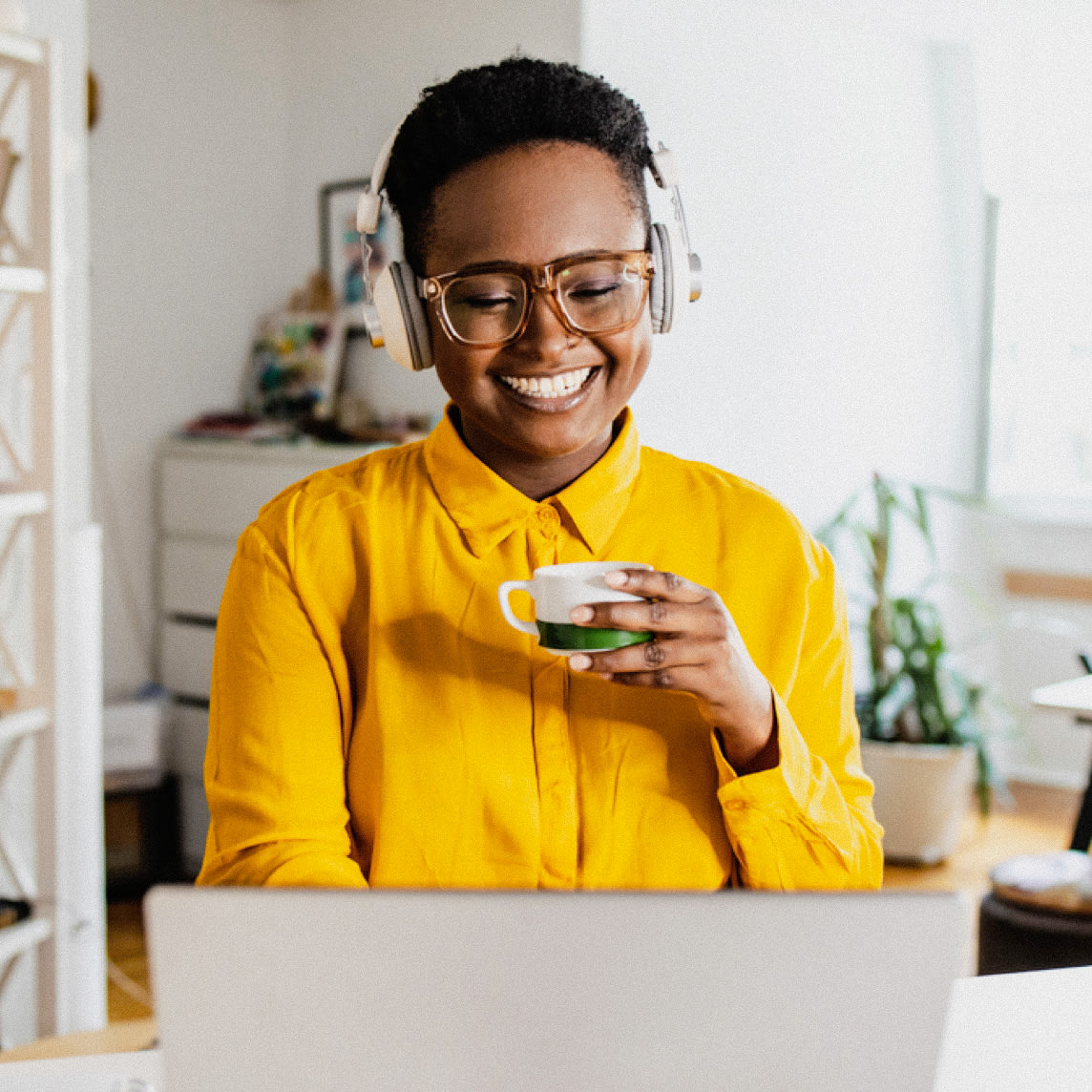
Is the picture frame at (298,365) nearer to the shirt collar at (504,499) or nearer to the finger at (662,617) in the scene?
the shirt collar at (504,499)

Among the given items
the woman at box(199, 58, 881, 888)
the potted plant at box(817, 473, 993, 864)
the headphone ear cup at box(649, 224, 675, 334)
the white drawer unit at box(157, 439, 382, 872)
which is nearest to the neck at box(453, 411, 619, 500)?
the woman at box(199, 58, 881, 888)

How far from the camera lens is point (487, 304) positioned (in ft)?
3.26

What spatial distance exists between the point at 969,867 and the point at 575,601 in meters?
3.07

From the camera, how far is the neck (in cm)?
Answer: 111

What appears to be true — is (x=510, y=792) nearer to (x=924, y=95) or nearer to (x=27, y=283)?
(x=27, y=283)

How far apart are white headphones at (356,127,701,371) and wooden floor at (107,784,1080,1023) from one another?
6.77ft

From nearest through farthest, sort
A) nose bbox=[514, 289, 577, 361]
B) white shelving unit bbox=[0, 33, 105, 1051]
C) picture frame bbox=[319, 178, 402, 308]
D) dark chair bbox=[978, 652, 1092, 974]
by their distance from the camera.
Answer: nose bbox=[514, 289, 577, 361]
white shelving unit bbox=[0, 33, 105, 1051]
dark chair bbox=[978, 652, 1092, 974]
picture frame bbox=[319, 178, 402, 308]

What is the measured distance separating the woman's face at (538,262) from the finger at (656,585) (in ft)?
0.66

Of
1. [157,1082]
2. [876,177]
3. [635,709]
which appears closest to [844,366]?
[876,177]

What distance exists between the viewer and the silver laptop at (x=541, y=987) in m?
0.58

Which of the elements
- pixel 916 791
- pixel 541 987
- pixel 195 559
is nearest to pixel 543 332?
pixel 541 987

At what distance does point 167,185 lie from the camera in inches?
143

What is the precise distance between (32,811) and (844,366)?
2561mm

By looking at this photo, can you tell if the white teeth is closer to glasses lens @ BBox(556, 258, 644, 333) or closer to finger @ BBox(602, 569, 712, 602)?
glasses lens @ BBox(556, 258, 644, 333)
